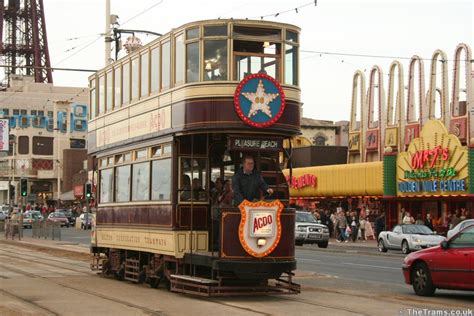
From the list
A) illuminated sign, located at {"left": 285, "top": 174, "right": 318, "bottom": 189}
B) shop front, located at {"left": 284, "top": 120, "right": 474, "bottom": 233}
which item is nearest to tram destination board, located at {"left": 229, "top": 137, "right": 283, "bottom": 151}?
shop front, located at {"left": 284, "top": 120, "right": 474, "bottom": 233}

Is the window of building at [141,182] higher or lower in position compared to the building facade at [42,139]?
lower

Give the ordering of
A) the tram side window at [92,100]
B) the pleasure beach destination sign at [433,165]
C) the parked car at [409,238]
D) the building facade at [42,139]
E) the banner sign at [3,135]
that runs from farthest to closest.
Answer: the building facade at [42,139] → the banner sign at [3,135] → the pleasure beach destination sign at [433,165] → the parked car at [409,238] → the tram side window at [92,100]

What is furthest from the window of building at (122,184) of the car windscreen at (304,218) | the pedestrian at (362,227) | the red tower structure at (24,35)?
the red tower structure at (24,35)

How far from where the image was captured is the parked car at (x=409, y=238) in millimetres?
32562

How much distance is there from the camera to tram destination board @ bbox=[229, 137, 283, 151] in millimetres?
15609

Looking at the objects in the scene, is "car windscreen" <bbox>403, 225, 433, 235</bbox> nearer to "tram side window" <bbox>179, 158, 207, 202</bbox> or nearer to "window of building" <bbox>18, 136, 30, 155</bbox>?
"tram side window" <bbox>179, 158, 207, 202</bbox>

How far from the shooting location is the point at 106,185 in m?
20.6

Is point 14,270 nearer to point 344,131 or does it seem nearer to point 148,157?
point 148,157

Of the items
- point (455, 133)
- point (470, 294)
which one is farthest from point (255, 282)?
point (455, 133)

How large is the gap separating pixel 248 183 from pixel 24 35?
120 m

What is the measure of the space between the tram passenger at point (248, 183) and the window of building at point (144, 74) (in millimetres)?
3667

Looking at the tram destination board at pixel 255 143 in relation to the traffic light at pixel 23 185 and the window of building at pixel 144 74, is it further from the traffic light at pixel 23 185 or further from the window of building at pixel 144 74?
the traffic light at pixel 23 185

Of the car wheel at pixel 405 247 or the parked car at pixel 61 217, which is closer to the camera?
the car wheel at pixel 405 247

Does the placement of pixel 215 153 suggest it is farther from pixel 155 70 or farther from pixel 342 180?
pixel 342 180
